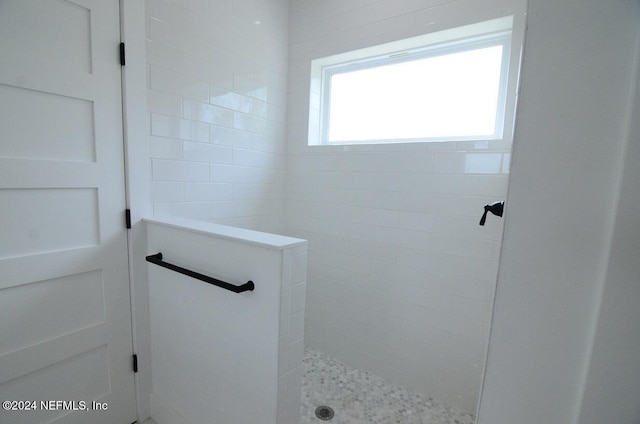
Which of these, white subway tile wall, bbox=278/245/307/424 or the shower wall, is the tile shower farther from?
white subway tile wall, bbox=278/245/307/424

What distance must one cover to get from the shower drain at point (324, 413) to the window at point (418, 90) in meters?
1.72

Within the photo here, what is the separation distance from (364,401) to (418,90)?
1994 millimetres

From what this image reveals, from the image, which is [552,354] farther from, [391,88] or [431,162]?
[391,88]

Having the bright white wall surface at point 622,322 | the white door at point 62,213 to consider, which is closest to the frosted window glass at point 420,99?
the white door at point 62,213

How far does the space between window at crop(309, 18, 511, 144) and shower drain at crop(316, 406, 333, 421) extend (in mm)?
1718

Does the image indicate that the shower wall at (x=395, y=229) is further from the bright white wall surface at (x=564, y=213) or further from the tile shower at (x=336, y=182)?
the bright white wall surface at (x=564, y=213)

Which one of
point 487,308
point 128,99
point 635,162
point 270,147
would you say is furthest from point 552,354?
point 270,147

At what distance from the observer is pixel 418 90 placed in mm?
1799

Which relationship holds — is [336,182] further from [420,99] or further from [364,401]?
[364,401]

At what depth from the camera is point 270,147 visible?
2080 millimetres

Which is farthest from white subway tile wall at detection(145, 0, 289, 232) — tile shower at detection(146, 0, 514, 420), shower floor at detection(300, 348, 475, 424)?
shower floor at detection(300, 348, 475, 424)

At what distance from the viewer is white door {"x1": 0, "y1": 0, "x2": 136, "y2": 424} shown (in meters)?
1.02

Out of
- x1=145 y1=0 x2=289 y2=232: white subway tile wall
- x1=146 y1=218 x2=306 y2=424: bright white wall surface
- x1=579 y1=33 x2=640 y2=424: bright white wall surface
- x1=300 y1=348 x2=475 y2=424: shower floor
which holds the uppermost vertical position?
x1=145 y1=0 x2=289 y2=232: white subway tile wall

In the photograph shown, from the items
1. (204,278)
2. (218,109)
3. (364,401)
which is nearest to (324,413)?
(364,401)
